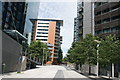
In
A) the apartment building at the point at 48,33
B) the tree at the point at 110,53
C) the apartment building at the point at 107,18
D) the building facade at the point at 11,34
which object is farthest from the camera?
the apartment building at the point at 48,33

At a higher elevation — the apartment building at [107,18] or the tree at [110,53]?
the apartment building at [107,18]

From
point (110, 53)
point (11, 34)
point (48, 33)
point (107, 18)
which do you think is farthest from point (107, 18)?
point (48, 33)

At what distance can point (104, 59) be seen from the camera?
2208 centimetres

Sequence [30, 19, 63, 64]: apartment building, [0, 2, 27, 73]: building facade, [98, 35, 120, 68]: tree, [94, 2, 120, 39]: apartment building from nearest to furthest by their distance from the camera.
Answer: [98, 35, 120, 68]: tree → [0, 2, 27, 73]: building facade → [94, 2, 120, 39]: apartment building → [30, 19, 63, 64]: apartment building

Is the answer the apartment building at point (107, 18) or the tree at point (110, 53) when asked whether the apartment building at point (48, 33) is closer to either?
the apartment building at point (107, 18)

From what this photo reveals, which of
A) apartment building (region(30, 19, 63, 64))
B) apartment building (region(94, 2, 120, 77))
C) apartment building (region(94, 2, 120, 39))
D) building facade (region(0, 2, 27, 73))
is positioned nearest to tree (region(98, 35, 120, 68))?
building facade (region(0, 2, 27, 73))

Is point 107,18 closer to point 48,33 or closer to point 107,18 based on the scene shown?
point 107,18

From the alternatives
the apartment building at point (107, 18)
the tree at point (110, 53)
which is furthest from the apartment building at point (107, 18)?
the tree at point (110, 53)

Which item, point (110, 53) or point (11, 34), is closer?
point (110, 53)

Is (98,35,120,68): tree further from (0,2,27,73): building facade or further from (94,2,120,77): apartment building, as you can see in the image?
(94,2,120,77): apartment building

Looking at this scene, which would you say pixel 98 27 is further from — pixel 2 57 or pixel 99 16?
pixel 2 57

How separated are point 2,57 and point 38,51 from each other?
63.0m

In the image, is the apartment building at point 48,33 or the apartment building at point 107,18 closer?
the apartment building at point 107,18

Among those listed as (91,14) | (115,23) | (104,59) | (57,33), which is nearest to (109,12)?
(115,23)
